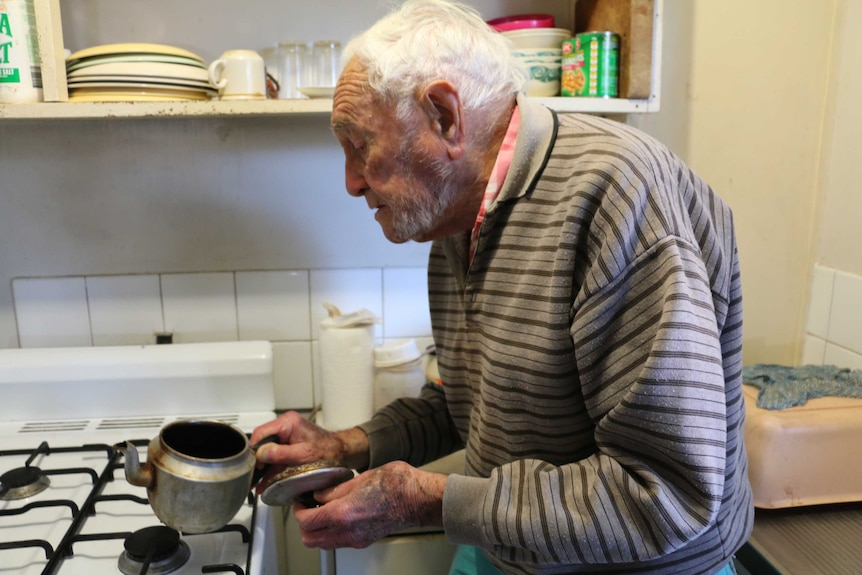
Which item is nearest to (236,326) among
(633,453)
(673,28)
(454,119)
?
(454,119)

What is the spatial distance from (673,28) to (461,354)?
0.86 metres

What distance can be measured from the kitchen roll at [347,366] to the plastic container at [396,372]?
2 cm

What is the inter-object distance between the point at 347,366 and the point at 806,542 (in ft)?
2.62

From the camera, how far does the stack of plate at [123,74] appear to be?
42.4 inches

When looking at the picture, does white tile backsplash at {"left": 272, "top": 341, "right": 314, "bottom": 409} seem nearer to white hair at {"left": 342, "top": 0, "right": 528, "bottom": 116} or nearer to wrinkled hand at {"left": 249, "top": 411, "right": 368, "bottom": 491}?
wrinkled hand at {"left": 249, "top": 411, "right": 368, "bottom": 491}

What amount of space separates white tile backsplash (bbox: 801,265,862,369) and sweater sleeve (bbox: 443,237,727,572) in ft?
2.35

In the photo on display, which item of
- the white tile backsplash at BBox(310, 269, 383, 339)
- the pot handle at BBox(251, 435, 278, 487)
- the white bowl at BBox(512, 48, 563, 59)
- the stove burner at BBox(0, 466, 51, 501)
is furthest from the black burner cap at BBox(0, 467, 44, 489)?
the white bowl at BBox(512, 48, 563, 59)

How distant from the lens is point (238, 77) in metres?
1.14

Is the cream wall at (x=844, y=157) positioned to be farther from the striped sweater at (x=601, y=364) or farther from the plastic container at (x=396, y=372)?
the plastic container at (x=396, y=372)

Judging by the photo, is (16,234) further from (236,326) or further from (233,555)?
(233,555)

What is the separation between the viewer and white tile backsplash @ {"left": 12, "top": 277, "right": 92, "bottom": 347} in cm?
134

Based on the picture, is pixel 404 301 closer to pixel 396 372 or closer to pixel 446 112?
pixel 396 372

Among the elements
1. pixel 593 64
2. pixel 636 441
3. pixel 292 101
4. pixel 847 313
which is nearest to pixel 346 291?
pixel 292 101

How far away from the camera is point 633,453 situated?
0.65 meters
